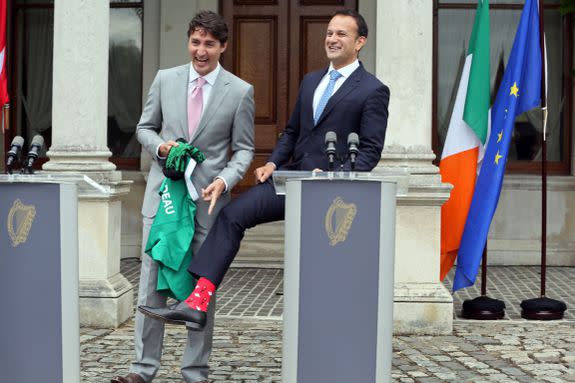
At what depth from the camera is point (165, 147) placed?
6.25m

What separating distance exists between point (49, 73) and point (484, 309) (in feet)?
21.1

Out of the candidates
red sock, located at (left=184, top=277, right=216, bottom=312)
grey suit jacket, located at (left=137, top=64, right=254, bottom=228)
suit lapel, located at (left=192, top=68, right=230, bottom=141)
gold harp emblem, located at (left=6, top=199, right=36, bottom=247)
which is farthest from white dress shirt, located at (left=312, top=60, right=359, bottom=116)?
gold harp emblem, located at (left=6, top=199, right=36, bottom=247)

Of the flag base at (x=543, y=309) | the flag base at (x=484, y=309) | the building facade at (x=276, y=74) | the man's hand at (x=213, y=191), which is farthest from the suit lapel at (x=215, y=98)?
the building facade at (x=276, y=74)

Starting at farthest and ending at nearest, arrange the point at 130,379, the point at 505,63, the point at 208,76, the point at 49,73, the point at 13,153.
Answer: the point at 49,73
the point at 505,63
the point at 208,76
the point at 130,379
the point at 13,153

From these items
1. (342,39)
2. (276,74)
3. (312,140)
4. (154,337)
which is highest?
(276,74)

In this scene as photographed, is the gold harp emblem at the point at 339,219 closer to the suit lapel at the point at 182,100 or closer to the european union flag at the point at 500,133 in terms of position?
the suit lapel at the point at 182,100

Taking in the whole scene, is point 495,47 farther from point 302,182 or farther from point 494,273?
point 302,182

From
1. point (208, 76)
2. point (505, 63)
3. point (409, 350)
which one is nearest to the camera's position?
point (208, 76)

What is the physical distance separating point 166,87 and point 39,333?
1672mm

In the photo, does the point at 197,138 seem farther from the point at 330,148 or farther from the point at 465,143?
the point at 465,143

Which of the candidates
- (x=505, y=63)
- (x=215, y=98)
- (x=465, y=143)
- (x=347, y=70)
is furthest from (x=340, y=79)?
(x=505, y=63)

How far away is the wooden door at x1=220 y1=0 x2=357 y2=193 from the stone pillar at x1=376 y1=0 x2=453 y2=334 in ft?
12.5

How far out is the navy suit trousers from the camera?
19.4 feet

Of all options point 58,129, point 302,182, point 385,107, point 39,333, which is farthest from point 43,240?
point 58,129
